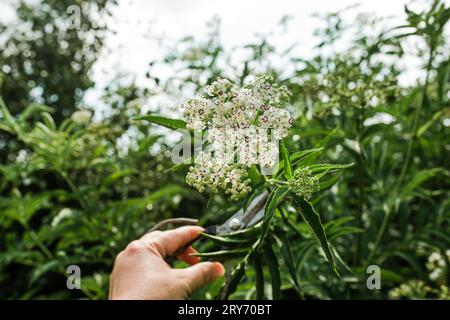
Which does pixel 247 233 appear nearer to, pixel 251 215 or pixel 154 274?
pixel 251 215

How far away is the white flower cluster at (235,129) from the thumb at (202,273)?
42cm

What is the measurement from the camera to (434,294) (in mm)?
2533

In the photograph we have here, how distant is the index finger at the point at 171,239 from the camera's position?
1.69m

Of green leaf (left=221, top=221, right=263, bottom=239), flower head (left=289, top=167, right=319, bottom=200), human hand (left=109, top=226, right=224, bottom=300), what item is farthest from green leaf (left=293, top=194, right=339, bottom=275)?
human hand (left=109, top=226, right=224, bottom=300)

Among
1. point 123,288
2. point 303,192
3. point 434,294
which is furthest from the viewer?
point 434,294

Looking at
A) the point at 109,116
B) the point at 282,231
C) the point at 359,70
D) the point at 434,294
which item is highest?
the point at 109,116

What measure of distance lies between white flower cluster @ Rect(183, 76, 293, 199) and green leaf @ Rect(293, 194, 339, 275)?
4.7 inches

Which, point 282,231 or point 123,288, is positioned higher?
point 282,231

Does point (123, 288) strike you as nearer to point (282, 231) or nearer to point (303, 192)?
point (282, 231)

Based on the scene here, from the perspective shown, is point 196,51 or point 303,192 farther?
point 196,51

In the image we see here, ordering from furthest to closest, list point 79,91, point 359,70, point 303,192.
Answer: point 79,91 < point 359,70 < point 303,192

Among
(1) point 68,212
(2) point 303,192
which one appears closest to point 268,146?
(2) point 303,192

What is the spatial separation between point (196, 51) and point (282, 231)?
1338mm

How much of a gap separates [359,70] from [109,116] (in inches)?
72.5
